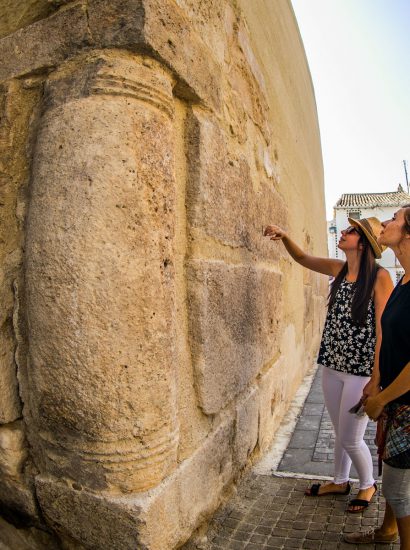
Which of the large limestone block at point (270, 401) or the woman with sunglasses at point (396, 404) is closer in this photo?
the woman with sunglasses at point (396, 404)

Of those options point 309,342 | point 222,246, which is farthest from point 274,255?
point 309,342

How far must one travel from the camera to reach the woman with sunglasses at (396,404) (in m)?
1.69

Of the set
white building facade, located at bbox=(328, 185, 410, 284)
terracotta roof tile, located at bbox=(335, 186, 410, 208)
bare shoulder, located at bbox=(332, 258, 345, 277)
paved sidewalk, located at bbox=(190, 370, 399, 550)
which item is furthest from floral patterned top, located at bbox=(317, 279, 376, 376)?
terracotta roof tile, located at bbox=(335, 186, 410, 208)

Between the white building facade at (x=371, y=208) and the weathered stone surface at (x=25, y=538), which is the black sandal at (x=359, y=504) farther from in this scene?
the white building facade at (x=371, y=208)

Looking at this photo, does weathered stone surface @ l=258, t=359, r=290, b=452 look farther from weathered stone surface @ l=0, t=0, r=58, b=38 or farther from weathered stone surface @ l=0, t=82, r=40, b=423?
weathered stone surface @ l=0, t=0, r=58, b=38

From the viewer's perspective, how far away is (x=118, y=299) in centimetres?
141

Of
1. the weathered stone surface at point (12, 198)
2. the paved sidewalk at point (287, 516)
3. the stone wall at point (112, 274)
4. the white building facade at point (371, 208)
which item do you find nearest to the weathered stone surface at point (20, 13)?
the stone wall at point (112, 274)

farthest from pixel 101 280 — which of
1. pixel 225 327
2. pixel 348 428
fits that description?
pixel 348 428

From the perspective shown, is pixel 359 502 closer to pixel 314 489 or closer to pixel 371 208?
pixel 314 489

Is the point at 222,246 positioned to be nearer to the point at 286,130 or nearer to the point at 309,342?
the point at 286,130

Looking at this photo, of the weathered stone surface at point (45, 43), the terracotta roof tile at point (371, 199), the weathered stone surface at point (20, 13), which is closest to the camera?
the weathered stone surface at point (45, 43)

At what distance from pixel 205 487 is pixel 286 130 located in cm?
327

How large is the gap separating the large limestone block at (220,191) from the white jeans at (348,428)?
87 cm

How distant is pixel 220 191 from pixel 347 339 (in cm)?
109
